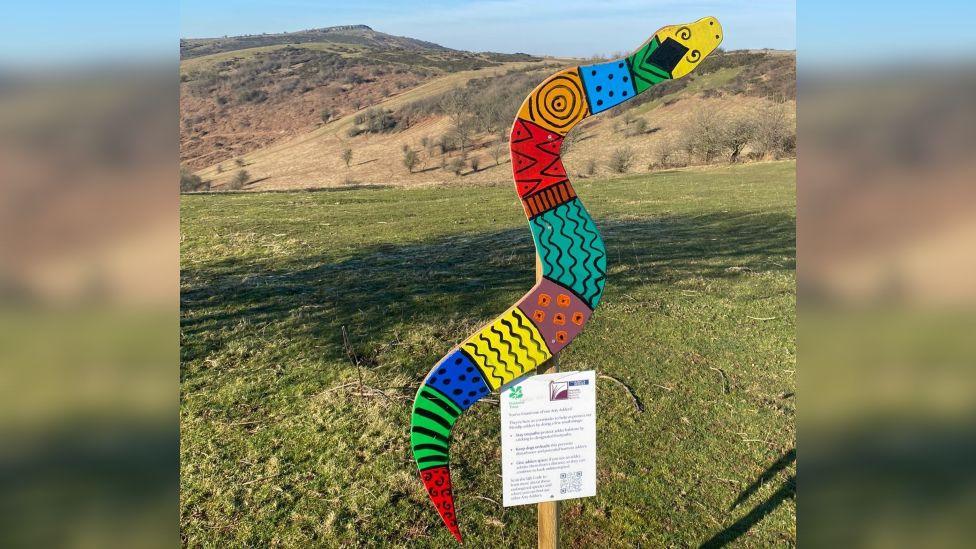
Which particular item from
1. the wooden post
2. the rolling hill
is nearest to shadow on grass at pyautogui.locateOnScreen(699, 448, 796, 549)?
the wooden post

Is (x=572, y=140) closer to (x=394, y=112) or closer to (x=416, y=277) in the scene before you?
(x=394, y=112)

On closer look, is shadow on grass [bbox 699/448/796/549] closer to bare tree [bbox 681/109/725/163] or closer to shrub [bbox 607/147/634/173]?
shrub [bbox 607/147/634/173]

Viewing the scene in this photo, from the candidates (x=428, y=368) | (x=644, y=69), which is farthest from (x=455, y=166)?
(x=644, y=69)

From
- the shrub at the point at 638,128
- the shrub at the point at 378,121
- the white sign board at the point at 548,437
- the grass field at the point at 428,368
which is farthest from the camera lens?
the shrub at the point at 378,121

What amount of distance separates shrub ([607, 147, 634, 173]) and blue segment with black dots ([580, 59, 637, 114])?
19339mm

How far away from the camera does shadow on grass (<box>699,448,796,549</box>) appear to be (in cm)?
421

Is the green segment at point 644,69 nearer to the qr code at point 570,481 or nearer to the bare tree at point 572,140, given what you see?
the qr code at point 570,481

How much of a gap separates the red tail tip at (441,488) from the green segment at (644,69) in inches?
80.3

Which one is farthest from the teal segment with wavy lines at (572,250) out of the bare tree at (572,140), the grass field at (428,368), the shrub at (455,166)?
the shrub at (455,166)

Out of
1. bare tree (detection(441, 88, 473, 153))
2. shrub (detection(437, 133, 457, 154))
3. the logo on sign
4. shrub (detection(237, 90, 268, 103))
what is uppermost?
shrub (detection(237, 90, 268, 103))

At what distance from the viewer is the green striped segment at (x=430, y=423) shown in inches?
114

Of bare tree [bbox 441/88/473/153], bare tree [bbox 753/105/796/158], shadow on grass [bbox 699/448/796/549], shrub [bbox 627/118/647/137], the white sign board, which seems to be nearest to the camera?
the white sign board

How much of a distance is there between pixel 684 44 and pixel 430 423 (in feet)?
6.99
